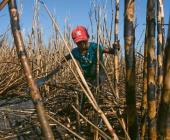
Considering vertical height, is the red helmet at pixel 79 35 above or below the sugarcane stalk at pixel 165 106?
above

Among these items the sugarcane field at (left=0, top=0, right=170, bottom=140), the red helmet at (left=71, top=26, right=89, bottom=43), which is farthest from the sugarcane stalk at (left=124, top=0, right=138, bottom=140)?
the red helmet at (left=71, top=26, right=89, bottom=43)

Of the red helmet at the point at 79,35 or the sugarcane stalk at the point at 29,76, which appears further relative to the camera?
the red helmet at the point at 79,35

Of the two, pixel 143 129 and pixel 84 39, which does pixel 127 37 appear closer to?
pixel 143 129

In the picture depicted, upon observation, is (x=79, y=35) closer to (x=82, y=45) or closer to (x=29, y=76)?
(x=82, y=45)

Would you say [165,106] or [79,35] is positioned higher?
[79,35]

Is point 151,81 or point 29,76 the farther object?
point 151,81

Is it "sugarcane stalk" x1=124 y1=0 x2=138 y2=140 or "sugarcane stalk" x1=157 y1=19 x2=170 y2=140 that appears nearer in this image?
"sugarcane stalk" x1=157 y1=19 x2=170 y2=140

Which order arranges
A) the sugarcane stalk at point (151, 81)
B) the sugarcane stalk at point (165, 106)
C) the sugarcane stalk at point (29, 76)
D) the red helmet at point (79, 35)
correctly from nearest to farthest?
the sugarcane stalk at point (29, 76) < the sugarcane stalk at point (165, 106) < the sugarcane stalk at point (151, 81) < the red helmet at point (79, 35)

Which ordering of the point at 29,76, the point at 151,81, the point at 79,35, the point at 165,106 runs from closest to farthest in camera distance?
the point at 29,76
the point at 165,106
the point at 151,81
the point at 79,35

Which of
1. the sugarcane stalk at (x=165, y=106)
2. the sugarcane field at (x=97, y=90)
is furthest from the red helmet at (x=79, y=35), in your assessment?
the sugarcane stalk at (x=165, y=106)

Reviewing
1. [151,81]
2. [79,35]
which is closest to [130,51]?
[151,81]

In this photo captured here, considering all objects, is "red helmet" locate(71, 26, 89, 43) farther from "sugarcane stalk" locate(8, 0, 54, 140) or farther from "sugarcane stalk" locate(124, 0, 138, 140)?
"sugarcane stalk" locate(8, 0, 54, 140)

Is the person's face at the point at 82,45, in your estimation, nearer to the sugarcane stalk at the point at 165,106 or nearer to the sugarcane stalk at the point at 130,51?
the sugarcane stalk at the point at 130,51

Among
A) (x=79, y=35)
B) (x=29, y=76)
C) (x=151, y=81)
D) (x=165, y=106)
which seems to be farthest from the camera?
(x=79, y=35)
